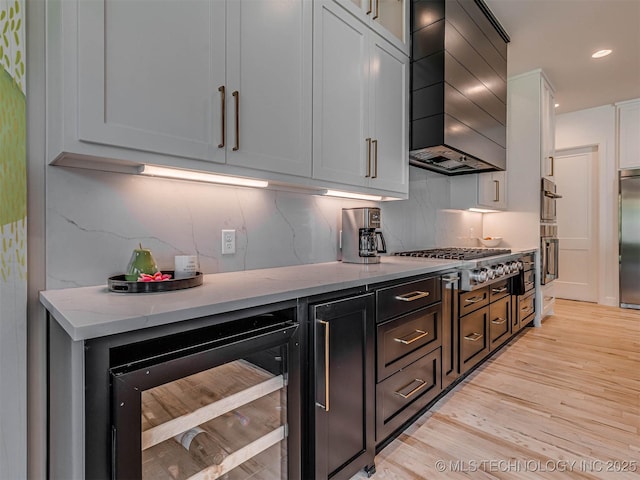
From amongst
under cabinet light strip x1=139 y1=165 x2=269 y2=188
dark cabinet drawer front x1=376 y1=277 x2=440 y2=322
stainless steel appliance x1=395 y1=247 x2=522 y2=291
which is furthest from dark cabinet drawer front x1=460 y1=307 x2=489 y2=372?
under cabinet light strip x1=139 y1=165 x2=269 y2=188

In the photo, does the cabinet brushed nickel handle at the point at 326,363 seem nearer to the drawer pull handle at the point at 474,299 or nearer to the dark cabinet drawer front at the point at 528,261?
the drawer pull handle at the point at 474,299

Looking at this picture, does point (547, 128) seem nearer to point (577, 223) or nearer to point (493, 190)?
point (493, 190)

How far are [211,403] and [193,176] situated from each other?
3.00 ft

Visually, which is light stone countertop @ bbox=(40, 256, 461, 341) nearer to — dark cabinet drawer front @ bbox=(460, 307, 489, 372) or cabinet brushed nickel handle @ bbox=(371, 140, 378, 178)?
cabinet brushed nickel handle @ bbox=(371, 140, 378, 178)

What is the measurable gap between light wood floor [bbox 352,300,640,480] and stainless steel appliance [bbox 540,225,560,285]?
0.99 m

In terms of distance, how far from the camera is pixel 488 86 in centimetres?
295

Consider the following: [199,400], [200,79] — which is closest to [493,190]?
[200,79]

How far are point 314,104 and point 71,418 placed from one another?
1.52 metres

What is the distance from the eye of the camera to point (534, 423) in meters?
1.92

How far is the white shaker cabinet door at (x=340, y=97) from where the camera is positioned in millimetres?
1728

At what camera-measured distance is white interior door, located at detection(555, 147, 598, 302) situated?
5082 mm

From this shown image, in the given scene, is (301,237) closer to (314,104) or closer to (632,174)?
(314,104)

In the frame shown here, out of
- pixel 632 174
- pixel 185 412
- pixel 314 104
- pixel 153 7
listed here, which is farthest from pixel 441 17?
pixel 632 174

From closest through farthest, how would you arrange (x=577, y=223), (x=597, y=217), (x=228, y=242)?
(x=228, y=242) < (x=597, y=217) < (x=577, y=223)
